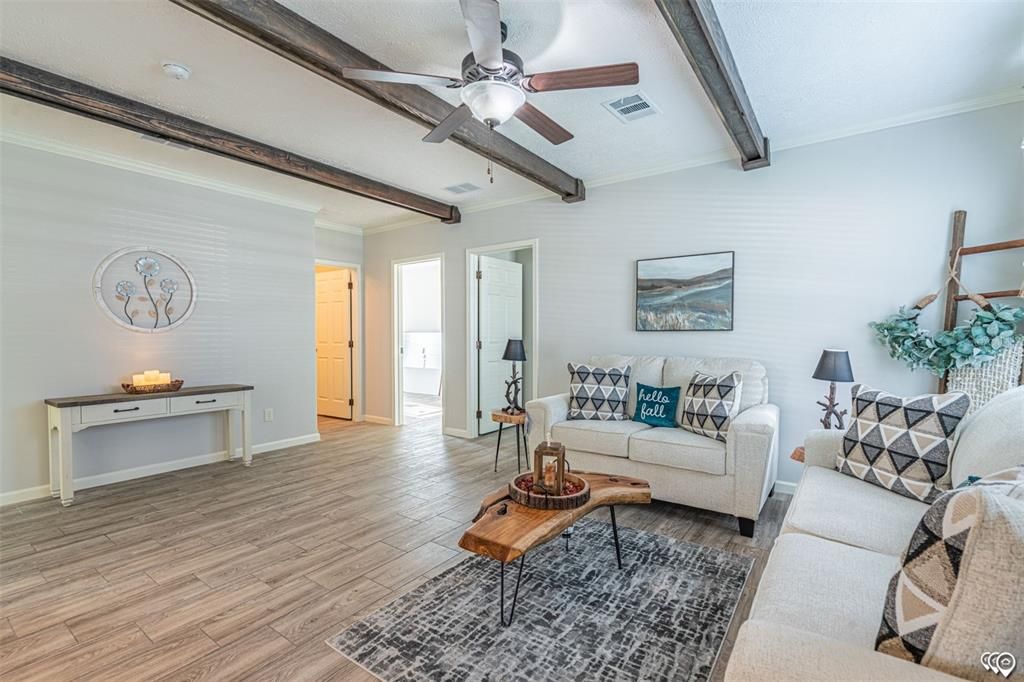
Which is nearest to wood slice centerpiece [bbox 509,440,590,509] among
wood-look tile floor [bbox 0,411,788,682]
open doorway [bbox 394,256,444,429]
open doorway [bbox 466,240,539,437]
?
wood-look tile floor [bbox 0,411,788,682]

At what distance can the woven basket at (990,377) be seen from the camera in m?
2.61

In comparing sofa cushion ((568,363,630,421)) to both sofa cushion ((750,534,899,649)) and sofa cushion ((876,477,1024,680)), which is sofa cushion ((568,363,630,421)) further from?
sofa cushion ((876,477,1024,680))

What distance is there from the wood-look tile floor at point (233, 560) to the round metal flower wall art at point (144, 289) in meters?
1.34

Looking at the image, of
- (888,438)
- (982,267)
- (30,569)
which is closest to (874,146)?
(982,267)

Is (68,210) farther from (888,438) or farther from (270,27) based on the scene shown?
(888,438)

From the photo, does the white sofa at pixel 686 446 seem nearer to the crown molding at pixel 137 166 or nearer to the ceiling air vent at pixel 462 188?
the ceiling air vent at pixel 462 188

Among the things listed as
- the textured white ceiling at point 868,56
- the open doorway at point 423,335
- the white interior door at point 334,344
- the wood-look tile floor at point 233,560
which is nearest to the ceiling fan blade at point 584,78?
the textured white ceiling at point 868,56

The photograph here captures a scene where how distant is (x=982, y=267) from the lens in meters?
2.85

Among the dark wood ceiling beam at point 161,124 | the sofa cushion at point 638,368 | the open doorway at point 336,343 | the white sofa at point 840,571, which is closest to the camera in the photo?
the white sofa at point 840,571

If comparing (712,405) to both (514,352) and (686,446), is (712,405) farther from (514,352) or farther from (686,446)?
(514,352)

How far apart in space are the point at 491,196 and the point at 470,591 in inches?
148

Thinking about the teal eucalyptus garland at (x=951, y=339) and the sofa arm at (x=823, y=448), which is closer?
the sofa arm at (x=823, y=448)

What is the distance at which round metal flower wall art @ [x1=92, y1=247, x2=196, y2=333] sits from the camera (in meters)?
3.76

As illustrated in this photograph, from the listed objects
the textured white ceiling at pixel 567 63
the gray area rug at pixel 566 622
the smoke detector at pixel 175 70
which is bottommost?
the gray area rug at pixel 566 622
